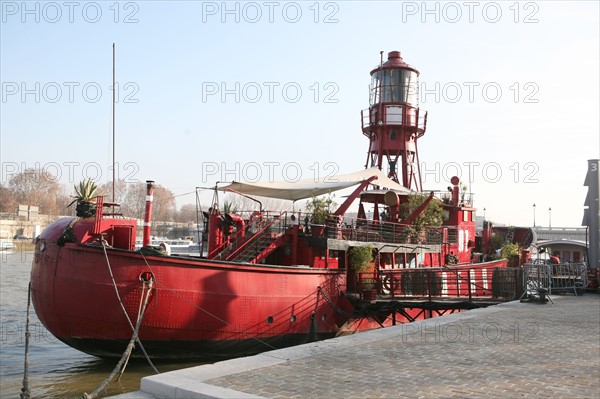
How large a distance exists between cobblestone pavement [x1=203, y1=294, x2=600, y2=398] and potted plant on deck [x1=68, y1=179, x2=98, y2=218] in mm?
8888

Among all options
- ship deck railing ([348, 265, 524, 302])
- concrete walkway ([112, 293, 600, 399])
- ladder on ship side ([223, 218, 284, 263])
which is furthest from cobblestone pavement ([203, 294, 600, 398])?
ladder on ship side ([223, 218, 284, 263])

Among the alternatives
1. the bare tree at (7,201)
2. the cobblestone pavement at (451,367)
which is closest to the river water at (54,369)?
the cobblestone pavement at (451,367)

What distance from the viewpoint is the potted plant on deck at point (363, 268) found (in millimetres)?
18219

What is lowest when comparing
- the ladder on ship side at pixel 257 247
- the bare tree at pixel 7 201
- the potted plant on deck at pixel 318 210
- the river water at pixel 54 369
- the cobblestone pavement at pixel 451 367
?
the river water at pixel 54 369

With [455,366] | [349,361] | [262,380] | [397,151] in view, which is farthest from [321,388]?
[397,151]

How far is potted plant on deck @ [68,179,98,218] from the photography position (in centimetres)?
1469

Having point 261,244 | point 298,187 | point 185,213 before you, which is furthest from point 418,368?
point 185,213

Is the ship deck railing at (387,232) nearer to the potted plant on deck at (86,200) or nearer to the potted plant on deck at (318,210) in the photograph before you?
the potted plant on deck at (318,210)

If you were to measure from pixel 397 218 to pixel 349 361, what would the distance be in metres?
16.2

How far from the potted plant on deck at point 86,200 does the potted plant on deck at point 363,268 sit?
8.44 metres

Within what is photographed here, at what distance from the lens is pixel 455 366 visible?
7844mm

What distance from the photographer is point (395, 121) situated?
29688mm

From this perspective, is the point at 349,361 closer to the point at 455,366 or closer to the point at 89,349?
the point at 455,366

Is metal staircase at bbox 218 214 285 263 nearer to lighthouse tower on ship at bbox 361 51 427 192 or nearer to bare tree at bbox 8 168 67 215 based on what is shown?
lighthouse tower on ship at bbox 361 51 427 192
